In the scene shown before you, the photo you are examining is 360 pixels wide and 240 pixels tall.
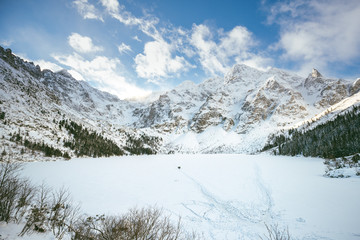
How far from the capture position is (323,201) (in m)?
12.8

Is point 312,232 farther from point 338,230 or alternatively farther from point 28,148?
point 28,148

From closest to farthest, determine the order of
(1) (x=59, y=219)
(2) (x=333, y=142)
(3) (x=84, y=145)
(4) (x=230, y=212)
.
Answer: (1) (x=59, y=219), (4) (x=230, y=212), (2) (x=333, y=142), (3) (x=84, y=145)

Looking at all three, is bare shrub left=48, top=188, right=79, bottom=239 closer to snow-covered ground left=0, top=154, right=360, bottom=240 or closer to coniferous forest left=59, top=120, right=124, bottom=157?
snow-covered ground left=0, top=154, right=360, bottom=240

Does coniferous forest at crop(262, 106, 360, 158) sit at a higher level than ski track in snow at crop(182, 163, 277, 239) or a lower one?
higher

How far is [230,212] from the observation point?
1325cm

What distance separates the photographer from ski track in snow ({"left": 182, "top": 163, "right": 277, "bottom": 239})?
11.3 meters

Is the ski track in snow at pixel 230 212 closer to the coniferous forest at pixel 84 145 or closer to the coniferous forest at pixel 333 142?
the coniferous forest at pixel 333 142

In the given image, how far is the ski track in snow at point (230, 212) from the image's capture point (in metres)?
11.3

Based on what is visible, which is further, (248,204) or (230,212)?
(248,204)

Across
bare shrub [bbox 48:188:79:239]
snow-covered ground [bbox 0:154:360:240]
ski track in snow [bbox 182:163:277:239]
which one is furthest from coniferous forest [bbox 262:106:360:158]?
bare shrub [bbox 48:188:79:239]

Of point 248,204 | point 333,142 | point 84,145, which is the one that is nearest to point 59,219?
point 248,204

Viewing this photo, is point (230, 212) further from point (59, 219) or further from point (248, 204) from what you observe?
point (59, 219)

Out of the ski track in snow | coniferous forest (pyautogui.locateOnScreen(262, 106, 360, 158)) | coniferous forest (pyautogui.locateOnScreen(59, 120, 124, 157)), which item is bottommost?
coniferous forest (pyautogui.locateOnScreen(59, 120, 124, 157))

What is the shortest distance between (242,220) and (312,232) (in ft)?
14.2
